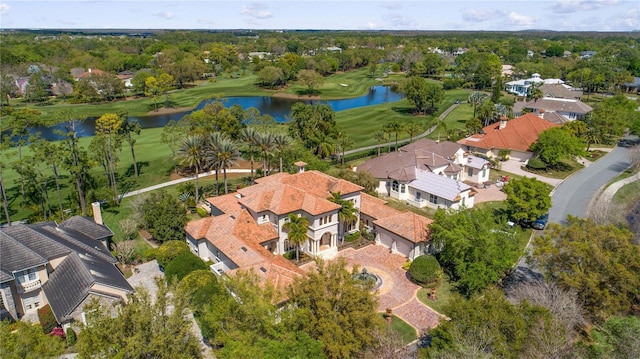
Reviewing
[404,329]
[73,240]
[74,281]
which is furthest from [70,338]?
[404,329]

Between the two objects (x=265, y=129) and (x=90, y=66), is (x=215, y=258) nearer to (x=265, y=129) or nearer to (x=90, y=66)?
(x=265, y=129)

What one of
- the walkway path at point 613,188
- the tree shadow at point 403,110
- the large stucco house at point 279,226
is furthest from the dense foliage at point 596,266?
the tree shadow at point 403,110

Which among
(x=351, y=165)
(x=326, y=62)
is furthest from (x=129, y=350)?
(x=326, y=62)

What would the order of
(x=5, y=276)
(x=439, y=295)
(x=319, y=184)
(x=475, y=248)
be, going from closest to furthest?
(x=5, y=276) → (x=475, y=248) → (x=439, y=295) → (x=319, y=184)

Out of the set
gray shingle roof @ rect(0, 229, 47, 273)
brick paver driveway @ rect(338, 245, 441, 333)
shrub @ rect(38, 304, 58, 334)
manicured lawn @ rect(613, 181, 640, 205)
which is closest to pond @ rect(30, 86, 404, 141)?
brick paver driveway @ rect(338, 245, 441, 333)

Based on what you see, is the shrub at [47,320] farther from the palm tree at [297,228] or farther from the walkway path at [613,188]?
the walkway path at [613,188]

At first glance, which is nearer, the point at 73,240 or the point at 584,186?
the point at 73,240

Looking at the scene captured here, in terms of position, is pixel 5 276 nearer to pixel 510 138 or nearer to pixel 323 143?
pixel 323 143
